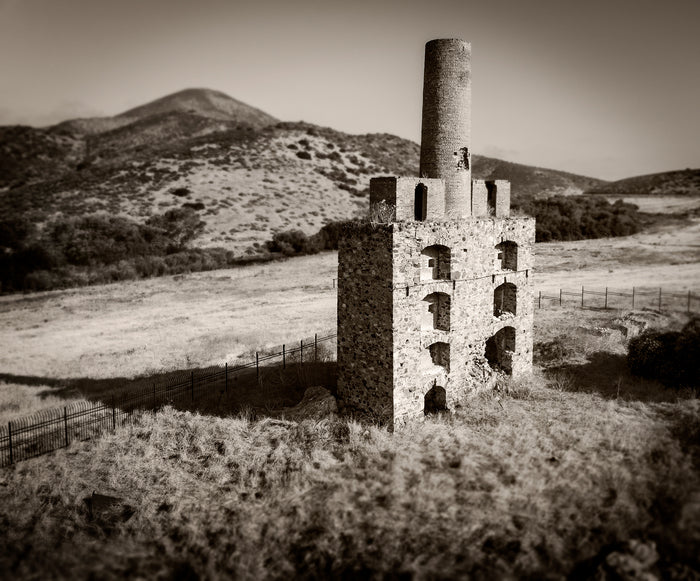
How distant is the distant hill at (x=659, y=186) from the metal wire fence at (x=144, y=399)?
2739 inches

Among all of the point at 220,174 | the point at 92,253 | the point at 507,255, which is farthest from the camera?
the point at 220,174

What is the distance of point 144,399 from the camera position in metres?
22.3

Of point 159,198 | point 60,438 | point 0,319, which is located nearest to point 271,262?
point 159,198

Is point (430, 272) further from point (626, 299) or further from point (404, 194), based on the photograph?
point (626, 299)

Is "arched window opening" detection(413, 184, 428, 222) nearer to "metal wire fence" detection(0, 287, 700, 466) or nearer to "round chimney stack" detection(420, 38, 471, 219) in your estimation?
"round chimney stack" detection(420, 38, 471, 219)

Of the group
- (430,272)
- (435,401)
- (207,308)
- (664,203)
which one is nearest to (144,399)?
(435,401)

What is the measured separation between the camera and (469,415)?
62.5 feet

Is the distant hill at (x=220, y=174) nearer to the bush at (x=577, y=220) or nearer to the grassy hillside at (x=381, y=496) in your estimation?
the bush at (x=577, y=220)

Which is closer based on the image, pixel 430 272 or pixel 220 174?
pixel 430 272

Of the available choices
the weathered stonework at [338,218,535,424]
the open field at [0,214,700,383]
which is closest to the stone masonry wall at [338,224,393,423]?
the weathered stonework at [338,218,535,424]

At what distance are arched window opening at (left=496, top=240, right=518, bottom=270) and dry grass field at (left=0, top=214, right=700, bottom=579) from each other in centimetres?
468

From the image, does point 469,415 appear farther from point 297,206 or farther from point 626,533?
point 297,206

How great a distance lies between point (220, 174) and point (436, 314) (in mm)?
59167

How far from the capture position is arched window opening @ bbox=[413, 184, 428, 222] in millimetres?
18219
